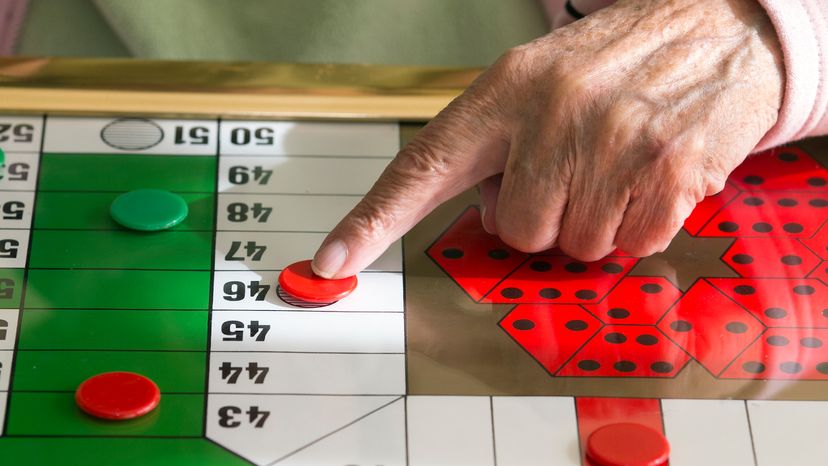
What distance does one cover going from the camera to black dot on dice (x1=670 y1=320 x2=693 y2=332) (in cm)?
97

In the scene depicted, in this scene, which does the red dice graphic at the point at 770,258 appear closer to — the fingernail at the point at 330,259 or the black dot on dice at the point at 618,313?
the black dot on dice at the point at 618,313

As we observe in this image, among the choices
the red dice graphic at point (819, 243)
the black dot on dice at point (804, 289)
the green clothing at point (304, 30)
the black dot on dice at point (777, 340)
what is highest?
the green clothing at point (304, 30)

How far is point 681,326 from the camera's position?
969 millimetres

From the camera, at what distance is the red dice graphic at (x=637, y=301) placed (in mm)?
976

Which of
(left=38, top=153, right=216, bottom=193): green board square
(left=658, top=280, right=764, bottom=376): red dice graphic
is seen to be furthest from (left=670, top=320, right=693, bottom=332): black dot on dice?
(left=38, top=153, right=216, bottom=193): green board square

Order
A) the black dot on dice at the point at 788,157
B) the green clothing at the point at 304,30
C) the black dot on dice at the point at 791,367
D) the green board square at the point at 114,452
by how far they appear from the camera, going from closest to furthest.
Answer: the green board square at the point at 114,452, the black dot on dice at the point at 791,367, the black dot on dice at the point at 788,157, the green clothing at the point at 304,30

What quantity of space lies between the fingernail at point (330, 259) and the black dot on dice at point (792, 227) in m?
0.43

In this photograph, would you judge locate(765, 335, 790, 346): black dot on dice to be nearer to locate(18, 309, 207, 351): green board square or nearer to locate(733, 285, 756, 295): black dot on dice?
locate(733, 285, 756, 295): black dot on dice

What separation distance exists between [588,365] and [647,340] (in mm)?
63

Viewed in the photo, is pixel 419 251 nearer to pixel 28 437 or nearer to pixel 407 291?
pixel 407 291

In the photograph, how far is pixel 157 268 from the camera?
994 mm

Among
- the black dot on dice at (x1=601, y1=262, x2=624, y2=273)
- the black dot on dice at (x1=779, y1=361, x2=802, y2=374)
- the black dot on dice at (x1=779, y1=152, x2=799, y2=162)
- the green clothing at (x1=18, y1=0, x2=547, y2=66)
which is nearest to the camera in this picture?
the black dot on dice at (x1=779, y1=361, x2=802, y2=374)

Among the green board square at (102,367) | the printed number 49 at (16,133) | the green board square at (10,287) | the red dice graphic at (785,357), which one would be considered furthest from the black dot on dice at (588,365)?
the printed number 49 at (16,133)

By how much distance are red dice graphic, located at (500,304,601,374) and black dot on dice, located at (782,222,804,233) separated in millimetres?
238
